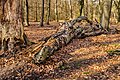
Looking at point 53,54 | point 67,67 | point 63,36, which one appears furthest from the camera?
point 63,36

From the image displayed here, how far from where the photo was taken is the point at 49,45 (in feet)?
33.5

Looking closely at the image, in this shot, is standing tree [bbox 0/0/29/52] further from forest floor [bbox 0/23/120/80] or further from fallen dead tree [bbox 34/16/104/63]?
fallen dead tree [bbox 34/16/104/63]

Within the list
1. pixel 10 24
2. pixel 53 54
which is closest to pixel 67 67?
pixel 53 54

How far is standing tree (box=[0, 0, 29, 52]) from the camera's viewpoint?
1070cm

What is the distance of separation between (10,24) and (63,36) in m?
2.90

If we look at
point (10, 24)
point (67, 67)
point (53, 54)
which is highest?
point (10, 24)

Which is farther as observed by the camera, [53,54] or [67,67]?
[53,54]

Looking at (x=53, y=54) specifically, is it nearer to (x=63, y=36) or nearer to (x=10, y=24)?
(x=63, y=36)

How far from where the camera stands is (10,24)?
1077 centimetres

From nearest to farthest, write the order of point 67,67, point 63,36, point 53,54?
point 67,67, point 53,54, point 63,36

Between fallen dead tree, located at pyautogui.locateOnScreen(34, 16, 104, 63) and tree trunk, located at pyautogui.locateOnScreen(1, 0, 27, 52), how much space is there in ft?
4.60

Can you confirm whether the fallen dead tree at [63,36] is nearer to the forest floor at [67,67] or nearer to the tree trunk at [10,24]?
the forest floor at [67,67]

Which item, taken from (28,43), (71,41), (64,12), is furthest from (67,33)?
Result: (64,12)

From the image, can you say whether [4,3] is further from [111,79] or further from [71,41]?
[111,79]
